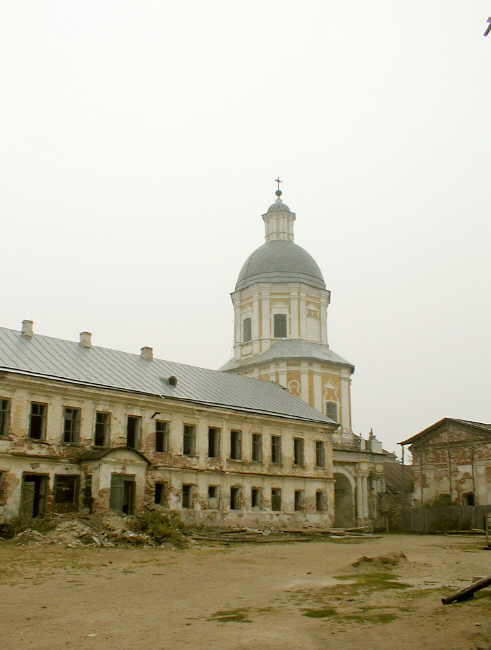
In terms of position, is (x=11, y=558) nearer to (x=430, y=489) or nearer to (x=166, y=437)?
(x=166, y=437)

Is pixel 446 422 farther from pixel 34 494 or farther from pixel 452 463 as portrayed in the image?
pixel 34 494

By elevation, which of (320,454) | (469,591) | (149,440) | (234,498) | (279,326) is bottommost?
(469,591)

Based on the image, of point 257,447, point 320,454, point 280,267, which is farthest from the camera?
point 280,267

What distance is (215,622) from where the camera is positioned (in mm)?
10383

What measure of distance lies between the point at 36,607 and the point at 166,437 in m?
20.1

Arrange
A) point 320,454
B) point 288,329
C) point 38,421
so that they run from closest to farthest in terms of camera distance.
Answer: point 38,421 → point 320,454 → point 288,329

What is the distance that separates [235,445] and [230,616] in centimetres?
2421

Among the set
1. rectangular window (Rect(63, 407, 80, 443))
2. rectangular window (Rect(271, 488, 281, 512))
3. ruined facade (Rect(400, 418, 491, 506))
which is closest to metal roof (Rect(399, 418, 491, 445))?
ruined facade (Rect(400, 418, 491, 506))

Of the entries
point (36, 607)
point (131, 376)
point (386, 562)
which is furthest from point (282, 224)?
point (36, 607)

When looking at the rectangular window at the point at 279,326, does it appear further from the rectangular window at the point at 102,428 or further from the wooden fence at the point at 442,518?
the rectangular window at the point at 102,428

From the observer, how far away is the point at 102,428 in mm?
29875

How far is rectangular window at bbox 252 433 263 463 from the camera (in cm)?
3569

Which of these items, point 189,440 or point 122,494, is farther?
point 189,440

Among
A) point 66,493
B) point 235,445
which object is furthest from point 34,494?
point 235,445
